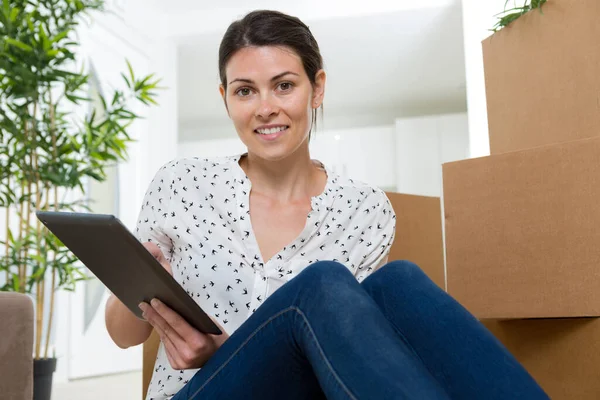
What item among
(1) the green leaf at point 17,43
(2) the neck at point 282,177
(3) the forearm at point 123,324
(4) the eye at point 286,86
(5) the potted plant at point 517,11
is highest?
(1) the green leaf at point 17,43

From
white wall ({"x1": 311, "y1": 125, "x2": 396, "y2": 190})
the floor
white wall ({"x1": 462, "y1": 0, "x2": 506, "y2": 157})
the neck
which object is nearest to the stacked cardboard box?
the neck

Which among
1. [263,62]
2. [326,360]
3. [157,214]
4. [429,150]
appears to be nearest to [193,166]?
[157,214]

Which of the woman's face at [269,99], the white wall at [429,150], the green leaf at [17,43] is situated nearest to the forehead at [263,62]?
the woman's face at [269,99]

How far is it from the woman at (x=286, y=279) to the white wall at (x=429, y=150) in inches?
189

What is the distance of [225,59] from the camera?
118 cm

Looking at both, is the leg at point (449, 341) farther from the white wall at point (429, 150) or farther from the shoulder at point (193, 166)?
the white wall at point (429, 150)

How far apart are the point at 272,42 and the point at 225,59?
3.9 inches

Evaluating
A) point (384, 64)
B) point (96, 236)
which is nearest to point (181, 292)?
point (96, 236)

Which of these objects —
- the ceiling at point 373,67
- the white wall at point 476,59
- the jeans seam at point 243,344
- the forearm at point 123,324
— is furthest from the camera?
the ceiling at point 373,67

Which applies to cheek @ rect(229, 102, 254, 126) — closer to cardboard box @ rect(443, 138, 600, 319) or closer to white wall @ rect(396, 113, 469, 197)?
cardboard box @ rect(443, 138, 600, 319)

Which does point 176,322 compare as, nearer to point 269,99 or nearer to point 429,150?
point 269,99

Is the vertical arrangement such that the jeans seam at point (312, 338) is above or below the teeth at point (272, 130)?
below

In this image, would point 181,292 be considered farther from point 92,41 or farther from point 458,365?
point 92,41

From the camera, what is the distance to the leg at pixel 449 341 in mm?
751
